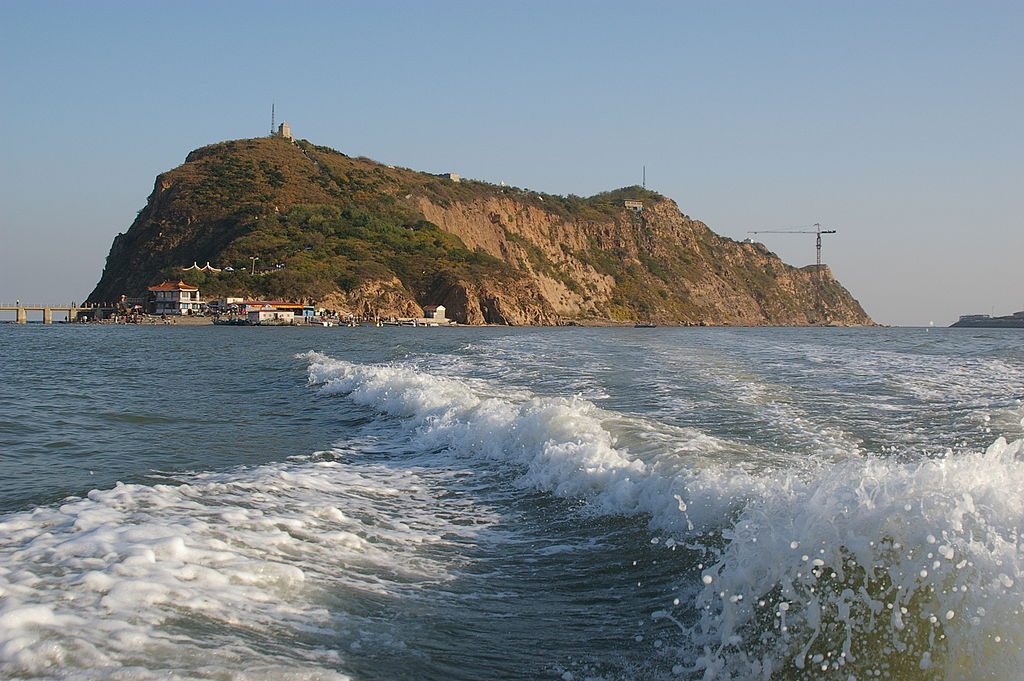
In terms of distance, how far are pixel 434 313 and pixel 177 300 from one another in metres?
30.7

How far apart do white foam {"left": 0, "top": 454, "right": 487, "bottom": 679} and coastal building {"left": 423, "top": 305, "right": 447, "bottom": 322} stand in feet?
312

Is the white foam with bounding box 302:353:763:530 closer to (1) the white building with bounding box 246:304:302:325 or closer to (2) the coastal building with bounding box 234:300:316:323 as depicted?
(1) the white building with bounding box 246:304:302:325

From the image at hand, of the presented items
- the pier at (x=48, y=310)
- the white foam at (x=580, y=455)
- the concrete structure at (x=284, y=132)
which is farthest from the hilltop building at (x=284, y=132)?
the white foam at (x=580, y=455)

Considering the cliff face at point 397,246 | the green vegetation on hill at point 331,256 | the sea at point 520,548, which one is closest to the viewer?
the sea at point 520,548

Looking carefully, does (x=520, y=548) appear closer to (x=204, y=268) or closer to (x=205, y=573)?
(x=205, y=573)

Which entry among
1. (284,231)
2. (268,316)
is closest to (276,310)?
(268,316)

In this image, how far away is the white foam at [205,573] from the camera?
434cm

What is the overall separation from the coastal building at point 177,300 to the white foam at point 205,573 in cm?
9437

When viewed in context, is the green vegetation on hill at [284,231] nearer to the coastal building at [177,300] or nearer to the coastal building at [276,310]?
the coastal building at [276,310]

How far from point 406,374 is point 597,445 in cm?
1044

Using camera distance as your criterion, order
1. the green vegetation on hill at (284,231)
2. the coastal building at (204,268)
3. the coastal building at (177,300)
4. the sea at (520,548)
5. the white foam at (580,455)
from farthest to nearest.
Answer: the coastal building at (204,268) < the green vegetation on hill at (284,231) < the coastal building at (177,300) < the white foam at (580,455) < the sea at (520,548)

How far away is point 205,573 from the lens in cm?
556

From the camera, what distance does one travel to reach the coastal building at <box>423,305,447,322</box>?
10438cm

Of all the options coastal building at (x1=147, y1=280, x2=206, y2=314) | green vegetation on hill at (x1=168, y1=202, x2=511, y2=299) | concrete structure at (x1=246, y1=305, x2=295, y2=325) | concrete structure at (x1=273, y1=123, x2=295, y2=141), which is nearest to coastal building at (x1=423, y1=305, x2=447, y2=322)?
green vegetation on hill at (x1=168, y1=202, x2=511, y2=299)
